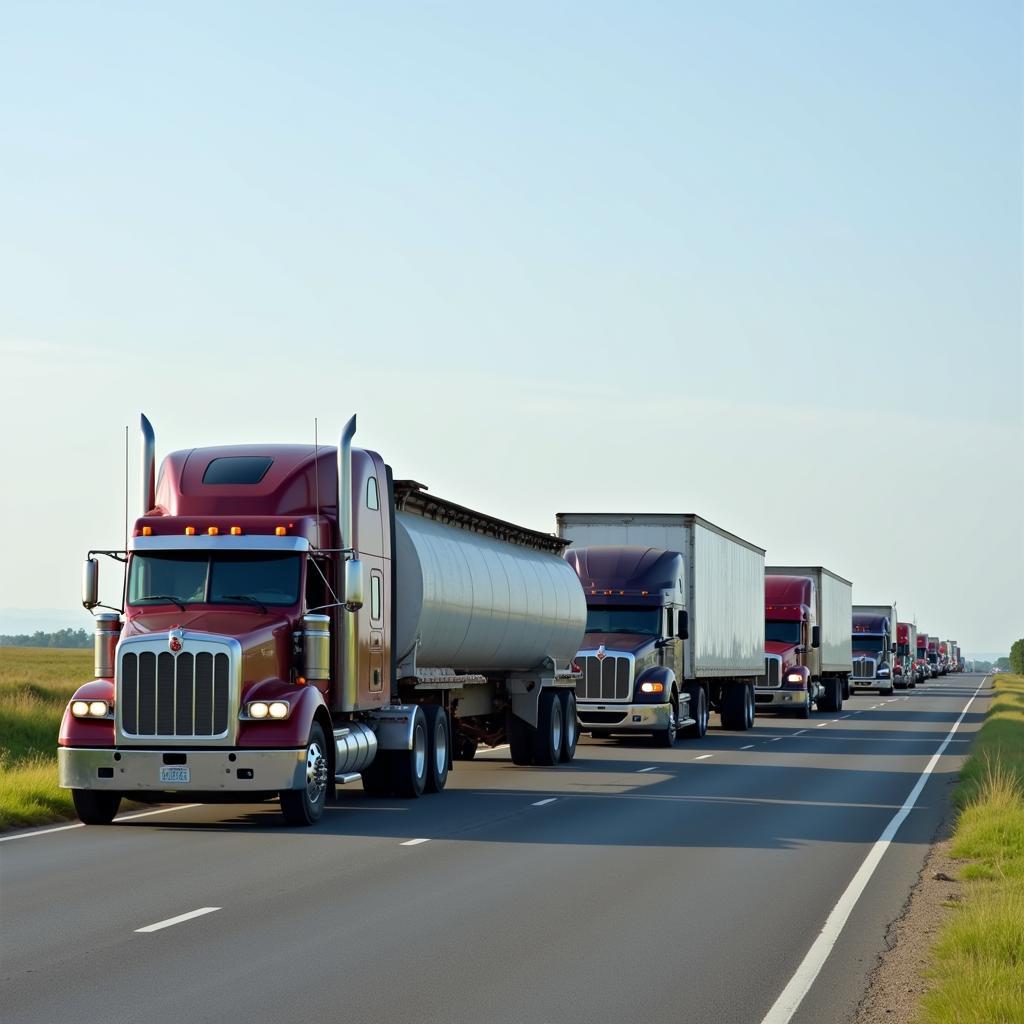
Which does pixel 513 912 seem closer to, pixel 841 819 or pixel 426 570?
pixel 841 819

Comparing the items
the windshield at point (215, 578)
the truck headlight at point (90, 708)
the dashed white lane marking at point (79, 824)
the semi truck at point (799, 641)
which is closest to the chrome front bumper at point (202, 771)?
the truck headlight at point (90, 708)

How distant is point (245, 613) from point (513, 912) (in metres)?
7.07

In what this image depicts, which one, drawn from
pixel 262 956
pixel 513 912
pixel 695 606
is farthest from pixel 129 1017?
pixel 695 606

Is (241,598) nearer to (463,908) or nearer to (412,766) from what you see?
(412,766)

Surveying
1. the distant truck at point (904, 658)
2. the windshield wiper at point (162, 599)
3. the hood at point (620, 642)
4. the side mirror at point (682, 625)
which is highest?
the windshield wiper at point (162, 599)

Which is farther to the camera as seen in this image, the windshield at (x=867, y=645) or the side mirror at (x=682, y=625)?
the windshield at (x=867, y=645)

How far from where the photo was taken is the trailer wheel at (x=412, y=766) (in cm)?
2152

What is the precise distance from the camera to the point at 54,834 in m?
17.7

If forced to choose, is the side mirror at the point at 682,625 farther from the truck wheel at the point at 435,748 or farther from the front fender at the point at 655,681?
the truck wheel at the point at 435,748

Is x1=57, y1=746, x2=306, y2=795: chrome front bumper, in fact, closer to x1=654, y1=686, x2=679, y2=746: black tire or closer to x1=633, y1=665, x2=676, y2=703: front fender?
x1=633, y1=665, x2=676, y2=703: front fender

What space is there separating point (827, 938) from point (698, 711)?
2659 centimetres

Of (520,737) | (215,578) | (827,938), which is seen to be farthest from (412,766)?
(827,938)

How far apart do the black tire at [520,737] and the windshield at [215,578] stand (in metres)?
10.2

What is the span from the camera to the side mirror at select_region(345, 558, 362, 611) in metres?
18.3
